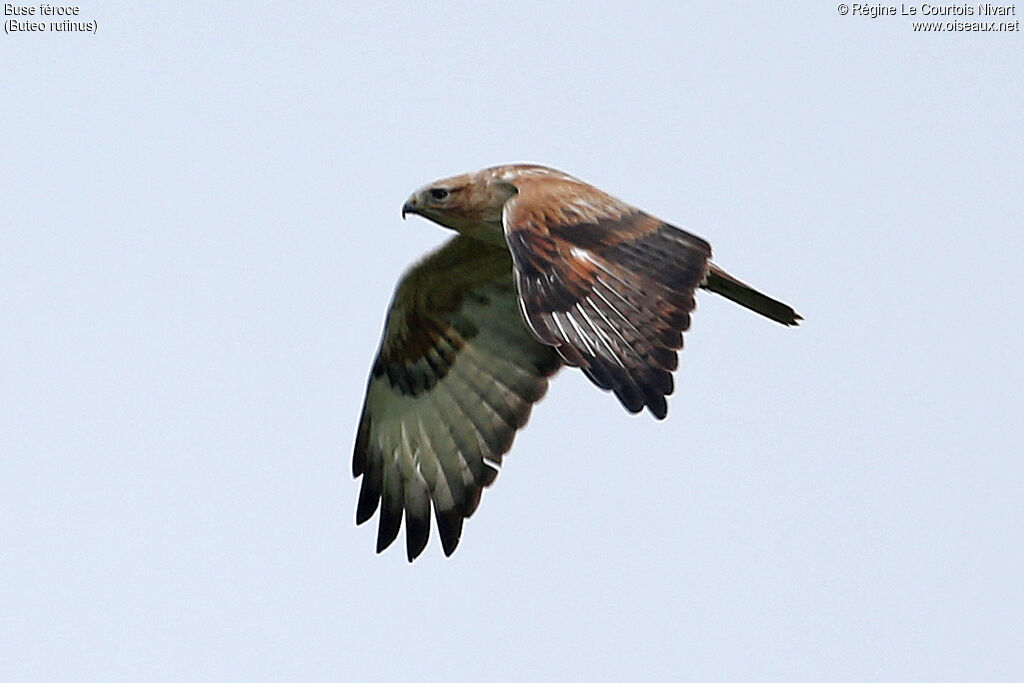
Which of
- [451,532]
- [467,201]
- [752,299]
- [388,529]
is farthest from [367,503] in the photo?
[752,299]

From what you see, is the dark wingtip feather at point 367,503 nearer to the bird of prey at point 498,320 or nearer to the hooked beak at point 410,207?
the bird of prey at point 498,320

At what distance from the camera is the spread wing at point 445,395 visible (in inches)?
491

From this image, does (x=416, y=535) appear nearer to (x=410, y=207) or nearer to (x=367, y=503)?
(x=367, y=503)

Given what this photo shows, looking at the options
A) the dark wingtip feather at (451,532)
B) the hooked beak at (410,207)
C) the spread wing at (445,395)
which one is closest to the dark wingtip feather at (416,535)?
the spread wing at (445,395)

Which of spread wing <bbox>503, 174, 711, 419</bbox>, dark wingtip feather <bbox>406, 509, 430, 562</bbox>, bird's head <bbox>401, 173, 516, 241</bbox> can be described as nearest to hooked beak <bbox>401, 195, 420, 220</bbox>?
bird's head <bbox>401, 173, 516, 241</bbox>

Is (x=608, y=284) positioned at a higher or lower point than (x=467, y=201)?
lower

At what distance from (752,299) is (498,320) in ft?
6.50

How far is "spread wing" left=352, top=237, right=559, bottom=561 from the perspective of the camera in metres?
12.5

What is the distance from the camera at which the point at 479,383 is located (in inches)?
501

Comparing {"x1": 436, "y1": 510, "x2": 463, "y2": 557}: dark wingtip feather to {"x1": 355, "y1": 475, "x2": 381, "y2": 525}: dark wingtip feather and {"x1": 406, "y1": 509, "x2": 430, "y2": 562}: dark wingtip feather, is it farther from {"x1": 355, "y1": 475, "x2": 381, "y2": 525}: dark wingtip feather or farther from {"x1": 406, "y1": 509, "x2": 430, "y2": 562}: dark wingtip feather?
{"x1": 355, "y1": 475, "x2": 381, "y2": 525}: dark wingtip feather

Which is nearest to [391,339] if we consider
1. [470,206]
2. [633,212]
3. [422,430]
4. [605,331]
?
[422,430]

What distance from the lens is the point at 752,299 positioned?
11266mm

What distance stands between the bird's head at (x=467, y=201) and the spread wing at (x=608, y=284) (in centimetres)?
70

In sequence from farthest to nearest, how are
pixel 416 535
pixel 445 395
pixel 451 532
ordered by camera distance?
pixel 445 395, pixel 416 535, pixel 451 532
